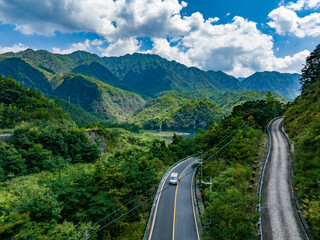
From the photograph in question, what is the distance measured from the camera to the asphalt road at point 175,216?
54.1 feet

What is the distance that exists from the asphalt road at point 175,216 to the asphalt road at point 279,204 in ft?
22.3

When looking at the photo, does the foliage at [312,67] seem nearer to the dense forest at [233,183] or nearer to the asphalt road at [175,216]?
the dense forest at [233,183]

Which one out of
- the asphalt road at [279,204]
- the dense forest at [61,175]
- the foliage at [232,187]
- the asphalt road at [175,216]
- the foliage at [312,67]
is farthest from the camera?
the foliage at [312,67]

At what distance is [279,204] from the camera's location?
45.8 ft

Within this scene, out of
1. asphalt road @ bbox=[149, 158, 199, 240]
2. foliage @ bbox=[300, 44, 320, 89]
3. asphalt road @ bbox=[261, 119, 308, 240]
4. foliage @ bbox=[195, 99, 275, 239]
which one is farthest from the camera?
foliage @ bbox=[300, 44, 320, 89]

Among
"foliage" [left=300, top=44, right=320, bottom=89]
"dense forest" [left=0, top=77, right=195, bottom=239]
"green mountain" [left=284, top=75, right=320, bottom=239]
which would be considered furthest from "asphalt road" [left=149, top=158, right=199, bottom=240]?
"foliage" [left=300, top=44, right=320, bottom=89]

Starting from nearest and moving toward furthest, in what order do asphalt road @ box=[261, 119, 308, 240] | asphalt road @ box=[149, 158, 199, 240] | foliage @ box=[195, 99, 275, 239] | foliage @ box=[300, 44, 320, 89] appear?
foliage @ box=[195, 99, 275, 239], asphalt road @ box=[261, 119, 308, 240], asphalt road @ box=[149, 158, 199, 240], foliage @ box=[300, 44, 320, 89]

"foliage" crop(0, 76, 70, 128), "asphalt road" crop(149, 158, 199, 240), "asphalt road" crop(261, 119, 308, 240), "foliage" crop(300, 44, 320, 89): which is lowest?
"asphalt road" crop(149, 158, 199, 240)

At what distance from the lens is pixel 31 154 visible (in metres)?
37.2

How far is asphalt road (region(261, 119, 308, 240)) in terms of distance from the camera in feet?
37.6

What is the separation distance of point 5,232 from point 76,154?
136ft

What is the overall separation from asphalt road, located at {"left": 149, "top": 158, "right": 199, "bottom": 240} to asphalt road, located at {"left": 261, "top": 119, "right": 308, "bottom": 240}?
680cm

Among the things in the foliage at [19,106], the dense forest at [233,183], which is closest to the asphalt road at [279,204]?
the dense forest at [233,183]

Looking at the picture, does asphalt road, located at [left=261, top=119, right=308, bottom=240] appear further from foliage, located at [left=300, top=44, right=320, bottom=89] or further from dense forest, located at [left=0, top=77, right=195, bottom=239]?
foliage, located at [left=300, top=44, right=320, bottom=89]
